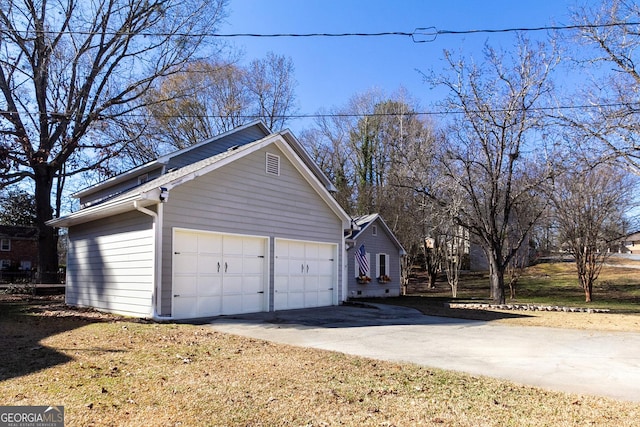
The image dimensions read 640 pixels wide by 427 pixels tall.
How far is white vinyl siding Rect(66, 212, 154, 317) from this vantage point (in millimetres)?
10578

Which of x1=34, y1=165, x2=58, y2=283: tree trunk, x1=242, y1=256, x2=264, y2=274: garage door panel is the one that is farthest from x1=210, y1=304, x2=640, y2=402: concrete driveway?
x1=34, y1=165, x2=58, y2=283: tree trunk

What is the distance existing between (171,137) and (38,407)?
25442 millimetres

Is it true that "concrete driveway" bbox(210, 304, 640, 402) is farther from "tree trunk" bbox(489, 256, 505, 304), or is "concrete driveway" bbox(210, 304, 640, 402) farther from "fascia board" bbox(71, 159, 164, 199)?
"tree trunk" bbox(489, 256, 505, 304)

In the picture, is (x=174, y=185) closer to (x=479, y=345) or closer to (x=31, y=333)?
(x=31, y=333)

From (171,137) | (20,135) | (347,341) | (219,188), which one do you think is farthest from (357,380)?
(171,137)

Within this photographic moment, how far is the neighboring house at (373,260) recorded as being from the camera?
22.8 m

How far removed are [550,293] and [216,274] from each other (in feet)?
Result: 71.6

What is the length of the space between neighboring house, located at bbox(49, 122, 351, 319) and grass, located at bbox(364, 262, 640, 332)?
184 inches

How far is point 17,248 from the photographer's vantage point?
39.6 meters

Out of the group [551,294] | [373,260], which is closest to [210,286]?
[373,260]

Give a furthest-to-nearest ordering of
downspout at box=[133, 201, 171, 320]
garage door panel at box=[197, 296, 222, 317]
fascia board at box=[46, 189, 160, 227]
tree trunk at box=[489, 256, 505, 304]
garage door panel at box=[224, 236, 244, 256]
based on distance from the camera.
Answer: tree trunk at box=[489, 256, 505, 304] → garage door panel at box=[224, 236, 244, 256] → garage door panel at box=[197, 296, 222, 317] → downspout at box=[133, 201, 171, 320] → fascia board at box=[46, 189, 160, 227]

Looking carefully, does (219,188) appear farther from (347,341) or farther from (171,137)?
(171,137)

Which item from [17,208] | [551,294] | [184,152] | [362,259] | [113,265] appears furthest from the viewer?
[17,208]

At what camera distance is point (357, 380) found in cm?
531
